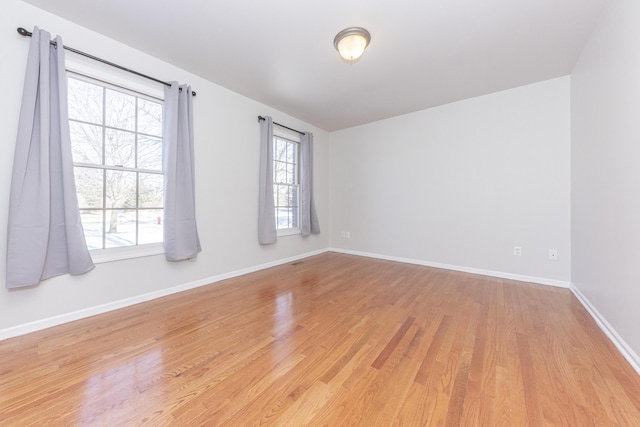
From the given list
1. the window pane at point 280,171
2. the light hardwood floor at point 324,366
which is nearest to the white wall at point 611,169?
the light hardwood floor at point 324,366

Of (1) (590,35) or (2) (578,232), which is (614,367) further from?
(1) (590,35)

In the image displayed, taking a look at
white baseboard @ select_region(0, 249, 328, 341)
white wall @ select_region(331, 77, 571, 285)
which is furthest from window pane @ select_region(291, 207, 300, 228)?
white baseboard @ select_region(0, 249, 328, 341)

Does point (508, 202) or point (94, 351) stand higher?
point (508, 202)

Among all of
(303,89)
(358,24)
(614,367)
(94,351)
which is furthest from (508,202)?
(94,351)

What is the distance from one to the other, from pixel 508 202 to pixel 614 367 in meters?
2.15

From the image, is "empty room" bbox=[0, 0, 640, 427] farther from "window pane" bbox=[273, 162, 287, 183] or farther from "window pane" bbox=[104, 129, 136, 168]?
"window pane" bbox=[273, 162, 287, 183]

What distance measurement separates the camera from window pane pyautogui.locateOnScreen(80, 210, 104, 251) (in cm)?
212

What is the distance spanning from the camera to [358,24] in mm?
2008

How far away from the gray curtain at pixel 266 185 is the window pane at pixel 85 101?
1.77 metres

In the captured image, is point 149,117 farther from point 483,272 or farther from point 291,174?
point 483,272

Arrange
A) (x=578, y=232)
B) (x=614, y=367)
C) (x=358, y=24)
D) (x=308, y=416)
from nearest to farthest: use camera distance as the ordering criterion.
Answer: (x=308, y=416)
(x=614, y=367)
(x=358, y=24)
(x=578, y=232)

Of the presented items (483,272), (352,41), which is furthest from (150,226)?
(483,272)

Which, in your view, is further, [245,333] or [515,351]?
Result: [245,333]

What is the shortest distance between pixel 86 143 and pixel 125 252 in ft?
3.34
